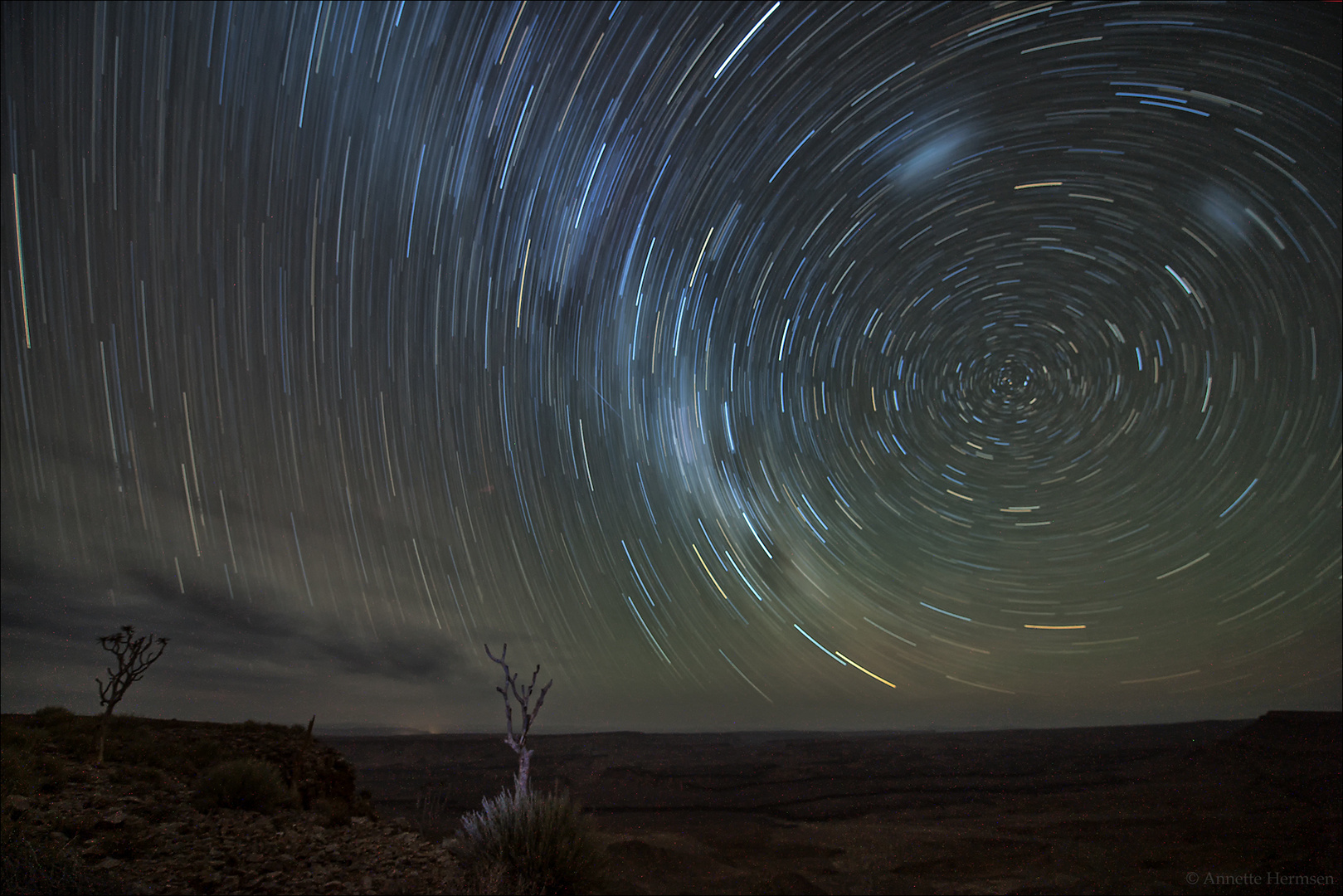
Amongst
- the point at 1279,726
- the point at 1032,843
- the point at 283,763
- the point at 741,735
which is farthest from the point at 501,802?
the point at 741,735

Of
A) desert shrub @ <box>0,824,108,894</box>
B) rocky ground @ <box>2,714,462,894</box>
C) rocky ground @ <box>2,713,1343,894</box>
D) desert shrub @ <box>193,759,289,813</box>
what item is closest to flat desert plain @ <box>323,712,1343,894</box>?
rocky ground @ <box>2,713,1343,894</box>

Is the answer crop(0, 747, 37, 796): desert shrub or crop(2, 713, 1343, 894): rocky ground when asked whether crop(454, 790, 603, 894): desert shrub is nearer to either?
crop(2, 713, 1343, 894): rocky ground

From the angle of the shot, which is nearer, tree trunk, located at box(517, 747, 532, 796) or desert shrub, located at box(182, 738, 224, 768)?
tree trunk, located at box(517, 747, 532, 796)

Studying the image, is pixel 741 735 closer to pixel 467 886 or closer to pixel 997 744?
pixel 997 744

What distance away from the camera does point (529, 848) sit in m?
10.3

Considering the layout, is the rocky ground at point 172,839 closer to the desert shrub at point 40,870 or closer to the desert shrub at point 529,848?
the desert shrub at point 40,870

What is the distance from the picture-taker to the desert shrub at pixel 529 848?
9773 mm

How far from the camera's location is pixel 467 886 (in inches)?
365

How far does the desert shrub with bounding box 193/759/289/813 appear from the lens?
11.7 meters

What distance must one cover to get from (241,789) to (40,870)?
19.7ft

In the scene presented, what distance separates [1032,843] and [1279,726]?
4427 centimetres

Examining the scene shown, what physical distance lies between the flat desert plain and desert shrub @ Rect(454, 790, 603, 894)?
997 millimetres

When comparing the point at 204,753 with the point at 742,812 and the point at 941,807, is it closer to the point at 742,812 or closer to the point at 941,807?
the point at 742,812

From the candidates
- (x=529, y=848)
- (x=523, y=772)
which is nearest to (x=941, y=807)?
(x=523, y=772)
